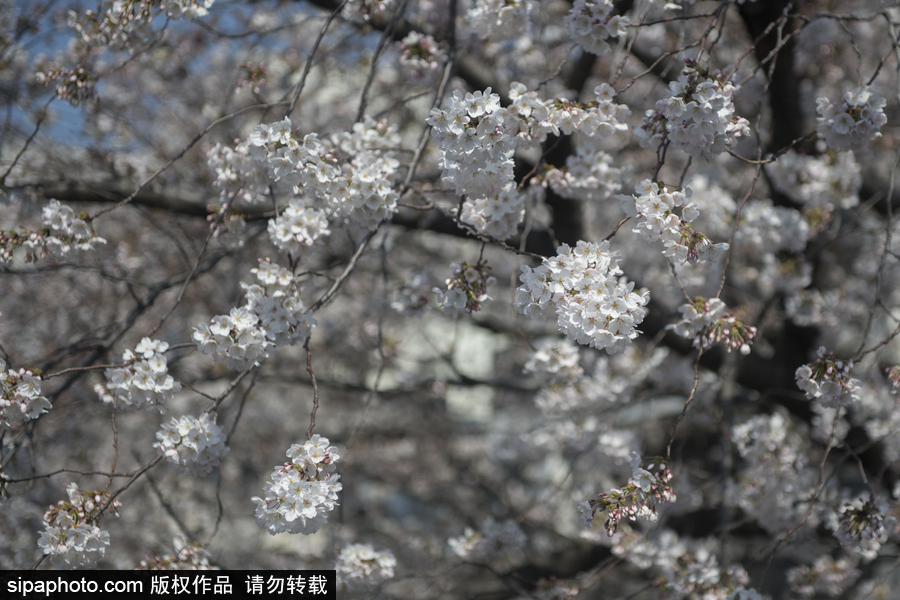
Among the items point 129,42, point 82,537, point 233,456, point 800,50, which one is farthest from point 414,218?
point 233,456

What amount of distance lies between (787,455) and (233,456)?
5.24 meters

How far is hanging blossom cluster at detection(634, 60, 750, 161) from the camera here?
186cm

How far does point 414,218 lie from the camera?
3.65 meters

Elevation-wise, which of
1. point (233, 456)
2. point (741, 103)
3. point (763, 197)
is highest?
point (741, 103)

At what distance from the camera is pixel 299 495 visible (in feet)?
5.89

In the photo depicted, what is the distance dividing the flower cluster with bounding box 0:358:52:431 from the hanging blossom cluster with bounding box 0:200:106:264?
1.61 feet

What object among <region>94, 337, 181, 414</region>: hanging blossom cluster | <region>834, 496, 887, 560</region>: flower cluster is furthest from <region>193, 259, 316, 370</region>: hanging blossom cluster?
<region>834, 496, 887, 560</region>: flower cluster

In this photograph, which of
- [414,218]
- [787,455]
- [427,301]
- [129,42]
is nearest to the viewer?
[129,42]

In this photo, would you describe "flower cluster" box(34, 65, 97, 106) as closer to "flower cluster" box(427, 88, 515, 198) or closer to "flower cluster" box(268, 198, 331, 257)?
"flower cluster" box(268, 198, 331, 257)

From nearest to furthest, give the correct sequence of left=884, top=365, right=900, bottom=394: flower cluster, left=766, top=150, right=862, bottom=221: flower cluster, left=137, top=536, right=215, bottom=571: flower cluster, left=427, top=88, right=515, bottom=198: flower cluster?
left=427, top=88, right=515, bottom=198: flower cluster
left=884, top=365, right=900, bottom=394: flower cluster
left=137, top=536, right=215, bottom=571: flower cluster
left=766, top=150, right=862, bottom=221: flower cluster

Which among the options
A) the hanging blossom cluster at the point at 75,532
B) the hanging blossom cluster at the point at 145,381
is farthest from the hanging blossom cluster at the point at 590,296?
the hanging blossom cluster at the point at 75,532

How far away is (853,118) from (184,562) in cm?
299

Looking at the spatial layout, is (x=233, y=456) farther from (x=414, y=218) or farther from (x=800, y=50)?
(x=800, y=50)

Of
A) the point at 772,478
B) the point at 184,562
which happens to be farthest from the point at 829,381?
the point at 184,562
